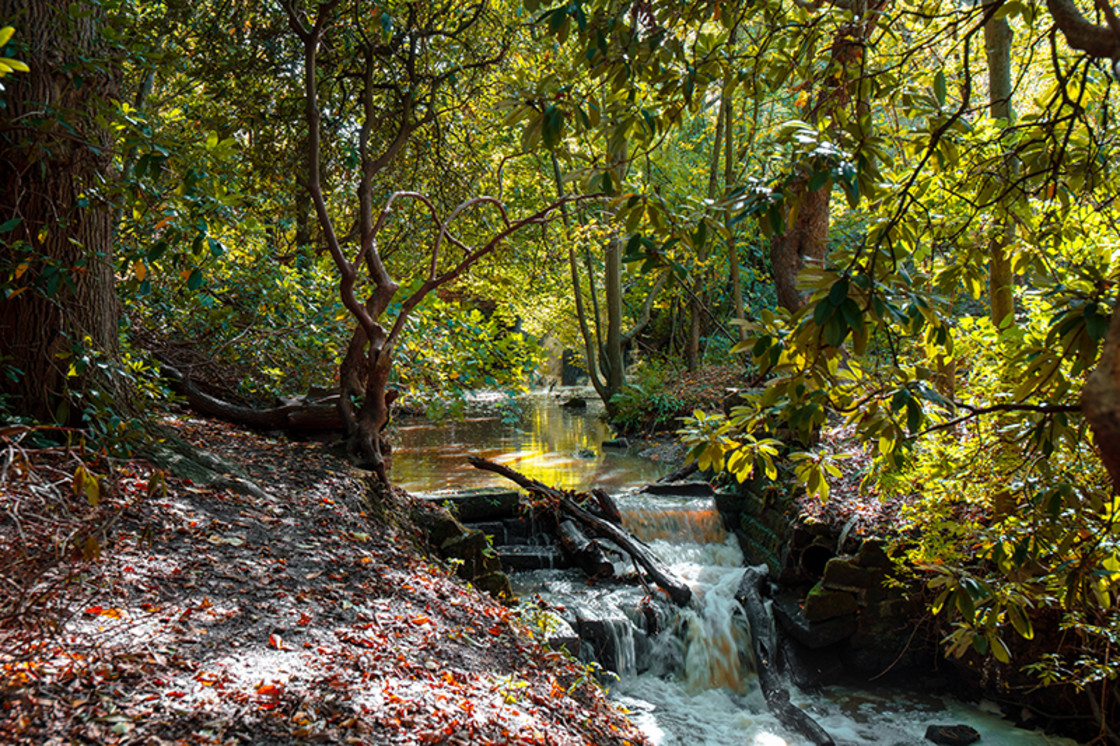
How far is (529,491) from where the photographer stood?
30.0 ft

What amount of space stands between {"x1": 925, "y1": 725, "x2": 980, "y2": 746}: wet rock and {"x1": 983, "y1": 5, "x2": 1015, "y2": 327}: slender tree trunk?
11.7 feet

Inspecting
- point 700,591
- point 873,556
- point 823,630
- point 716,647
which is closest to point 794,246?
point 873,556

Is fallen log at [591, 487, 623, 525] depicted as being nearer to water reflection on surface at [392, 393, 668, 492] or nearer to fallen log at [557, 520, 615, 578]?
fallen log at [557, 520, 615, 578]

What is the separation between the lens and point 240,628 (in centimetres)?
364

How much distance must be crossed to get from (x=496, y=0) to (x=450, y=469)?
7456 millimetres

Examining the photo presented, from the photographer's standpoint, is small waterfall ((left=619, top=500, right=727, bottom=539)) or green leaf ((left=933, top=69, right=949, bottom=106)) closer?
green leaf ((left=933, top=69, right=949, bottom=106))

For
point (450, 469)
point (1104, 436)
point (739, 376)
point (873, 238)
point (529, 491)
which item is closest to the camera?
point (1104, 436)

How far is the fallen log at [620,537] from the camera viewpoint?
25.6 feet

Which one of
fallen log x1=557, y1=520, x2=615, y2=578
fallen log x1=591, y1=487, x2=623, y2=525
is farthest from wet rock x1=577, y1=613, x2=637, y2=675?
fallen log x1=591, y1=487, x2=623, y2=525

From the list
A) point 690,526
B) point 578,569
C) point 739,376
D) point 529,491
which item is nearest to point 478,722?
point 578,569

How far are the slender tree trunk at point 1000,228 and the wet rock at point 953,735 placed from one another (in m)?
3.57

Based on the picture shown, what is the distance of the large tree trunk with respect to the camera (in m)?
4.03

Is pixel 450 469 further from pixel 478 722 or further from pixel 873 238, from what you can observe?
pixel 873 238

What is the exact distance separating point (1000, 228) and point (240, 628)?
4.30 m
